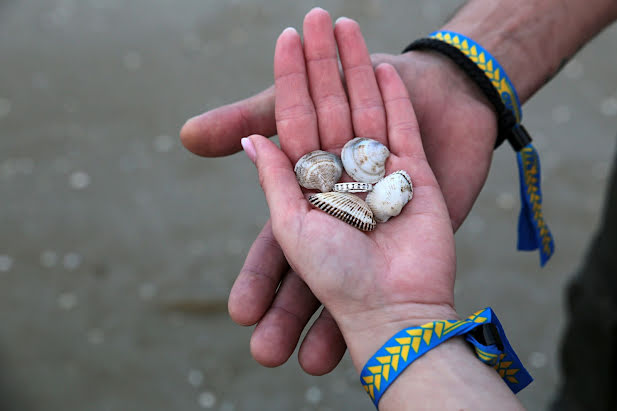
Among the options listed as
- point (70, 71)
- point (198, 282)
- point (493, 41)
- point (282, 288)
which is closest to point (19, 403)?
point (198, 282)

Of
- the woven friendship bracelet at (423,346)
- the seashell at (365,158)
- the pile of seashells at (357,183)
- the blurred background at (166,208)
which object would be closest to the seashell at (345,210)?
the pile of seashells at (357,183)

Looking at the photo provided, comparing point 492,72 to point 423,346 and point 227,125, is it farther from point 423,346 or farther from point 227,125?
point 423,346

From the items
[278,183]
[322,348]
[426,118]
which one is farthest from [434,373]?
[426,118]

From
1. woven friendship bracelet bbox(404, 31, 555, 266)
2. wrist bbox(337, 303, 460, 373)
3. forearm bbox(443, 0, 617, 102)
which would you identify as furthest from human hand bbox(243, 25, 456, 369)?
forearm bbox(443, 0, 617, 102)

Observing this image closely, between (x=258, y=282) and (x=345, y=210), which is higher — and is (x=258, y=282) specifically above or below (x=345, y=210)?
below

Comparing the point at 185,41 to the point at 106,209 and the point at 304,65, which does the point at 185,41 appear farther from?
the point at 304,65

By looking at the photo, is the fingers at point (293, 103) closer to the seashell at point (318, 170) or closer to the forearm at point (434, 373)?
the seashell at point (318, 170)

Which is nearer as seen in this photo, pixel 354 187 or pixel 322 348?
pixel 322 348

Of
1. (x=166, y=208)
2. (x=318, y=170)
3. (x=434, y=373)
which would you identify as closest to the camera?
(x=434, y=373)
